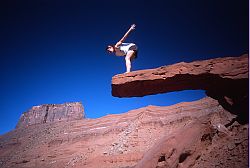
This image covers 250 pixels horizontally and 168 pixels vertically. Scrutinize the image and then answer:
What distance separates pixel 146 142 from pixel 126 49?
105 ft

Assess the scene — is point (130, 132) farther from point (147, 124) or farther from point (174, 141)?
point (174, 141)

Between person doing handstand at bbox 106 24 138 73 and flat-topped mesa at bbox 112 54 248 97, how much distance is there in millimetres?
693

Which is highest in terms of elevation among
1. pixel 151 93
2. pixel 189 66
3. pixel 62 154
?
pixel 189 66

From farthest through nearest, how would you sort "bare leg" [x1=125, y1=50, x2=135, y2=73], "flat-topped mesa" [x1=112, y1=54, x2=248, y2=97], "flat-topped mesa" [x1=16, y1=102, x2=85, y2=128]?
"flat-topped mesa" [x1=16, y1=102, x2=85, y2=128], "bare leg" [x1=125, y1=50, x2=135, y2=73], "flat-topped mesa" [x1=112, y1=54, x2=248, y2=97]

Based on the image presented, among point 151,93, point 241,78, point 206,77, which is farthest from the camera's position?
point 151,93

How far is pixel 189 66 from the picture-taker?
6.93m

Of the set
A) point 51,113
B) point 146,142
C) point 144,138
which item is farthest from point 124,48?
point 51,113

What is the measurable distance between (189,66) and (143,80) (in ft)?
4.52

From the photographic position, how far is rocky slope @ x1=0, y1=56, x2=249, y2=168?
6.97 metres

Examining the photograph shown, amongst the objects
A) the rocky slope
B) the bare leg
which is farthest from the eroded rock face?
the bare leg

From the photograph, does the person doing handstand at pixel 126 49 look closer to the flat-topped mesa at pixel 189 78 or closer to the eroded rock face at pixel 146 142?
the flat-topped mesa at pixel 189 78

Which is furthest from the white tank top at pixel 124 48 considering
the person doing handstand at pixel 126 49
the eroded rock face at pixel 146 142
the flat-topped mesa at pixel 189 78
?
the eroded rock face at pixel 146 142

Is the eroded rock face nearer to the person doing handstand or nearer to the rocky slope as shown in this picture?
the rocky slope

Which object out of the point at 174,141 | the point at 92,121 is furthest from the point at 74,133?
the point at 174,141
